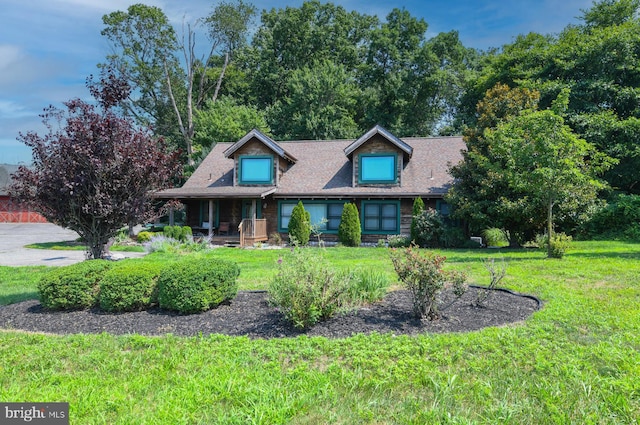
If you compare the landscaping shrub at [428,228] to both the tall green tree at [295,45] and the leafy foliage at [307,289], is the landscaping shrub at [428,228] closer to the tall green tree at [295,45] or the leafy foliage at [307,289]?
the leafy foliage at [307,289]

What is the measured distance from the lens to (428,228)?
56.2 feet

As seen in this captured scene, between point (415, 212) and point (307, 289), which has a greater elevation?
point (415, 212)

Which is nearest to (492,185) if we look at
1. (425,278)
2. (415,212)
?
(415,212)

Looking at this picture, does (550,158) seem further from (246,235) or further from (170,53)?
(170,53)

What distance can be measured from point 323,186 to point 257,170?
356 centimetres

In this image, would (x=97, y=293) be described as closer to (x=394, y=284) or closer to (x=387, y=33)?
(x=394, y=284)

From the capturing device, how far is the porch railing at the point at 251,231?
63.0 feet

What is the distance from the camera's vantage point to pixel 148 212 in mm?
8008

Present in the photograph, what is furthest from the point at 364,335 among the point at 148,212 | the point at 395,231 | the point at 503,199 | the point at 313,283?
the point at 395,231

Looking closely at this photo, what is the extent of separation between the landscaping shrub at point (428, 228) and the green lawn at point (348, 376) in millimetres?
11260

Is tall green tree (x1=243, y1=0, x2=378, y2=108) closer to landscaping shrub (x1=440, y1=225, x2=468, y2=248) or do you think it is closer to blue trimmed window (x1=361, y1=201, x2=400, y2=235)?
blue trimmed window (x1=361, y1=201, x2=400, y2=235)

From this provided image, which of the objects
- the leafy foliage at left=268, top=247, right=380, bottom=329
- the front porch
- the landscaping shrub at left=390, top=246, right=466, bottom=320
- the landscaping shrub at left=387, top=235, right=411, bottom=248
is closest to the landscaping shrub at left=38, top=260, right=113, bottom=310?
the leafy foliage at left=268, top=247, right=380, bottom=329

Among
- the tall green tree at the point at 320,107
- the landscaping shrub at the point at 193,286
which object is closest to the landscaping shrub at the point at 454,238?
the landscaping shrub at the point at 193,286

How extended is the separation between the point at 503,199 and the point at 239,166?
12810 mm
